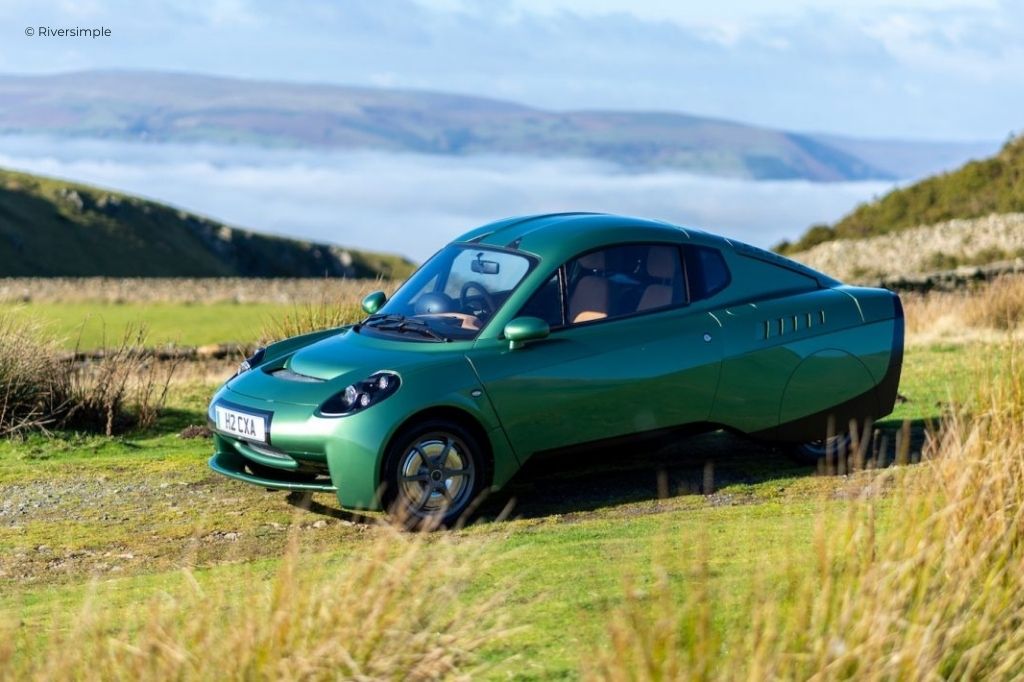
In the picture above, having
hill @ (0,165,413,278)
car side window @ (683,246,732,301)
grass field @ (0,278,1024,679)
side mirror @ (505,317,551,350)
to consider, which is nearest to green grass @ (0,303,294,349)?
grass field @ (0,278,1024,679)

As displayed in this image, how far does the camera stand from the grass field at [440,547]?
5.58m

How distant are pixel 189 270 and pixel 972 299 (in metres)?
102

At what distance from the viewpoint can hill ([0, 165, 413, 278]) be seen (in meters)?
104

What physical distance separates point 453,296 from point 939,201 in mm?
57887

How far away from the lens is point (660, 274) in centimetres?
1003

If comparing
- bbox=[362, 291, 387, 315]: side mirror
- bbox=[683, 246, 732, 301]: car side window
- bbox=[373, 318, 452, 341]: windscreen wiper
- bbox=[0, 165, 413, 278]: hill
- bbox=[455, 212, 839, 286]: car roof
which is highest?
bbox=[455, 212, 839, 286]: car roof

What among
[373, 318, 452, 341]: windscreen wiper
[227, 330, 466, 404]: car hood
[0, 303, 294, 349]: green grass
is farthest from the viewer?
[0, 303, 294, 349]: green grass

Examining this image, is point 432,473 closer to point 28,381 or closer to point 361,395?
point 361,395

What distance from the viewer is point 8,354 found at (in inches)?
515

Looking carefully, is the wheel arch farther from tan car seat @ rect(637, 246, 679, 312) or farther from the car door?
tan car seat @ rect(637, 246, 679, 312)

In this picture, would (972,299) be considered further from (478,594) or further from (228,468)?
(478,594)

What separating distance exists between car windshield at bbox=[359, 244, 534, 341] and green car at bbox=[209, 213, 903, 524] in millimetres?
16

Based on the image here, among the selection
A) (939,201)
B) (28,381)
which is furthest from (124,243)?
(28,381)

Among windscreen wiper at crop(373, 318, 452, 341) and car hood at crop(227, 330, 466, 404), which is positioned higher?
windscreen wiper at crop(373, 318, 452, 341)
